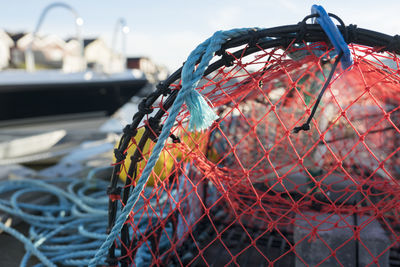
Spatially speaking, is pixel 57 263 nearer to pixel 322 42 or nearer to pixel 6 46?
pixel 322 42

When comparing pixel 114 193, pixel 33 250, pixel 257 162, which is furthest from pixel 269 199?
pixel 33 250

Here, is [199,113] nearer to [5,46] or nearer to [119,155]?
[119,155]

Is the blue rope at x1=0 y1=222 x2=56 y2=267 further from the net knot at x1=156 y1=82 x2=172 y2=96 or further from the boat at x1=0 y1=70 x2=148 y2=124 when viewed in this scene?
the boat at x1=0 y1=70 x2=148 y2=124

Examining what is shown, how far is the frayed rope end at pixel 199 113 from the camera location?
3.86 ft

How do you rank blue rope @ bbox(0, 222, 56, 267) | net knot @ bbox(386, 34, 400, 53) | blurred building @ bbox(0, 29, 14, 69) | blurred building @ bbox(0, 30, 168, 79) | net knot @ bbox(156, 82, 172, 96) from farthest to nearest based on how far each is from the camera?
blurred building @ bbox(0, 29, 14, 69) < blurred building @ bbox(0, 30, 168, 79) < blue rope @ bbox(0, 222, 56, 267) < net knot @ bbox(156, 82, 172, 96) < net knot @ bbox(386, 34, 400, 53)

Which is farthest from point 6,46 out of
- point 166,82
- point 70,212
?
point 166,82

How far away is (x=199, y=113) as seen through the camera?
118cm

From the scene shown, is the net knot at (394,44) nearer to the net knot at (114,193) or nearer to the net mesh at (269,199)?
the net mesh at (269,199)

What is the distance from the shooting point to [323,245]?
1.59m

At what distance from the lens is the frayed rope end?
1178mm

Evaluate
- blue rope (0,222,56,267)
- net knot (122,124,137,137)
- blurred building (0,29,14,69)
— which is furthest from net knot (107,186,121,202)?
blurred building (0,29,14,69)

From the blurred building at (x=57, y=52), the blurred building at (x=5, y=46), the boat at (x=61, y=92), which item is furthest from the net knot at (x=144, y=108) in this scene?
the blurred building at (x=5, y=46)

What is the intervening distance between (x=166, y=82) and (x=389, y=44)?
2.89 ft

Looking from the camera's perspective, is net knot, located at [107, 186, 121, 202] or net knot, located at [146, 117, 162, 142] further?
net knot, located at [107, 186, 121, 202]
